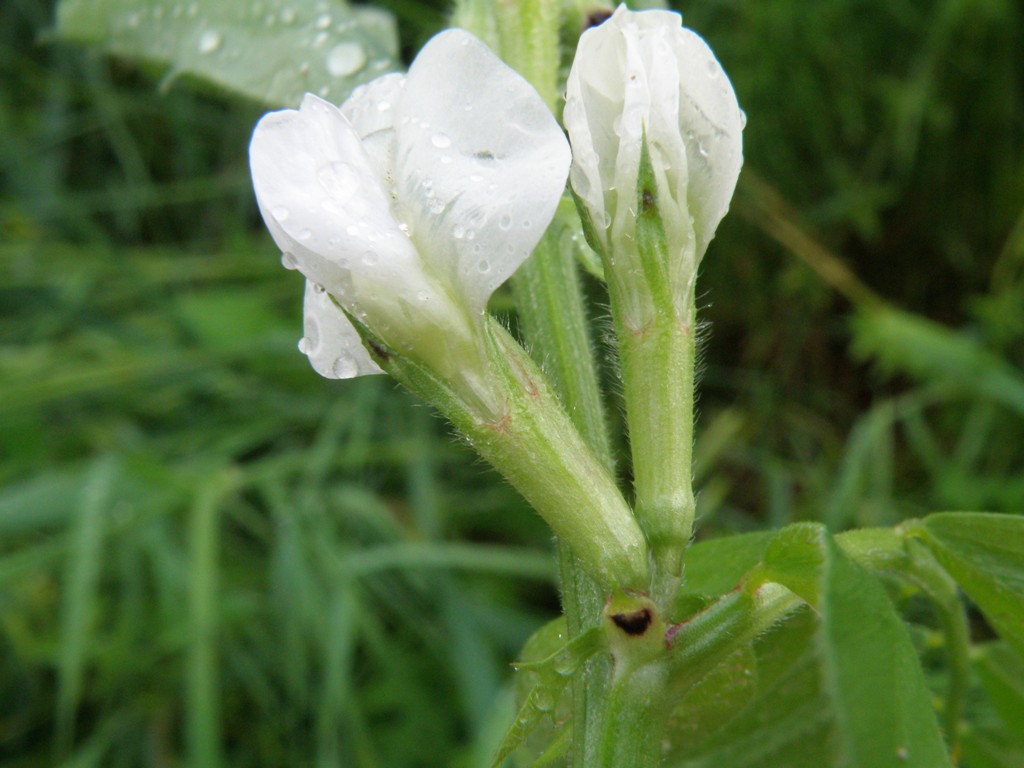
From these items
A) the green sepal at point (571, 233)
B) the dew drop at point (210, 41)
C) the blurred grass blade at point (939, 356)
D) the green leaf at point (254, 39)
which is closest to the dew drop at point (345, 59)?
the green leaf at point (254, 39)

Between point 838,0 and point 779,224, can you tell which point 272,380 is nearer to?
point 779,224

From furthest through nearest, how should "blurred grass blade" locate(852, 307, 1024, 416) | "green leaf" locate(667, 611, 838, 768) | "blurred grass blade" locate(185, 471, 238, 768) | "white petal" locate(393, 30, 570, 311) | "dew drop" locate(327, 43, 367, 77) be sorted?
"blurred grass blade" locate(852, 307, 1024, 416), "blurred grass blade" locate(185, 471, 238, 768), "dew drop" locate(327, 43, 367, 77), "green leaf" locate(667, 611, 838, 768), "white petal" locate(393, 30, 570, 311)

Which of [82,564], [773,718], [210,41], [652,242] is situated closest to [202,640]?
[82,564]

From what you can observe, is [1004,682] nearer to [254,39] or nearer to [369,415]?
[254,39]

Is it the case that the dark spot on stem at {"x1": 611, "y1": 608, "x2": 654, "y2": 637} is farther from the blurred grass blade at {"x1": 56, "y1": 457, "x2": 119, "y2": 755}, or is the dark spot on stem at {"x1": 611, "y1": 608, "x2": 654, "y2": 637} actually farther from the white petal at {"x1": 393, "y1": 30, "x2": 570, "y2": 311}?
the blurred grass blade at {"x1": 56, "y1": 457, "x2": 119, "y2": 755}

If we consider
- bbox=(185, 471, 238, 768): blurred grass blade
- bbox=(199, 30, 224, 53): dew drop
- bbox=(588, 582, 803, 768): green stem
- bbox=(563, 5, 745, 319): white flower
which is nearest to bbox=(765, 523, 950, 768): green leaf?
bbox=(588, 582, 803, 768): green stem

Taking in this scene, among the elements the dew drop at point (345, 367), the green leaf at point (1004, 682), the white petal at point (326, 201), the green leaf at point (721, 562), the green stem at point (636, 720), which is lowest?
the green leaf at point (1004, 682)

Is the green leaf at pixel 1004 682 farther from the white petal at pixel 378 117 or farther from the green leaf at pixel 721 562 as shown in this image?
the white petal at pixel 378 117
